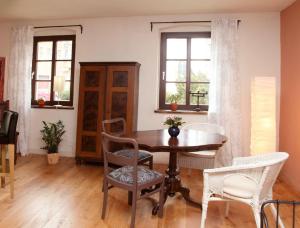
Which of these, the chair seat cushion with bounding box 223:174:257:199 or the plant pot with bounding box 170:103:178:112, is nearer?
the chair seat cushion with bounding box 223:174:257:199

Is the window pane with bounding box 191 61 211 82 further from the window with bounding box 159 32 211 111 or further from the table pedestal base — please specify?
the table pedestal base

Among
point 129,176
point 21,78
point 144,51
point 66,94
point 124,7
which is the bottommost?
→ point 129,176

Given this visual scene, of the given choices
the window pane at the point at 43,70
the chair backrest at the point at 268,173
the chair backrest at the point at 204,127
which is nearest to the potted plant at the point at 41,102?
the window pane at the point at 43,70

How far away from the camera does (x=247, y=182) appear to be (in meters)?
1.90

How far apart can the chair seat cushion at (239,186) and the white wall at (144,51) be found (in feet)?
6.46

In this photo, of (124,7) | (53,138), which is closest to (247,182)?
(124,7)

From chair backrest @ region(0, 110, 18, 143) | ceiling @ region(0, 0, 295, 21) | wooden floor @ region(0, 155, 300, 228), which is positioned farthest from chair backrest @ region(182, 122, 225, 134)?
chair backrest @ region(0, 110, 18, 143)

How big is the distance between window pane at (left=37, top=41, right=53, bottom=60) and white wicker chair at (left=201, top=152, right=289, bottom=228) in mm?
3804

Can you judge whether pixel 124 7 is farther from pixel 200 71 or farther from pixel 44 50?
pixel 44 50

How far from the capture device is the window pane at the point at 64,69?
4.36 metres

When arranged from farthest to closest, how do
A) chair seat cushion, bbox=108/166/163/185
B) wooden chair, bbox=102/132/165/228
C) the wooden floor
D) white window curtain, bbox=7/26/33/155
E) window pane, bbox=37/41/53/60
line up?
window pane, bbox=37/41/53/60 < white window curtain, bbox=7/26/33/155 < the wooden floor < chair seat cushion, bbox=108/166/163/185 < wooden chair, bbox=102/132/165/228

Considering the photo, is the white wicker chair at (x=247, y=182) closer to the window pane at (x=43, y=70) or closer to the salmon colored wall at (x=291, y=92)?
the salmon colored wall at (x=291, y=92)

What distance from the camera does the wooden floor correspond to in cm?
211

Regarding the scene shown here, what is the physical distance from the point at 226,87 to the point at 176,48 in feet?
3.51
